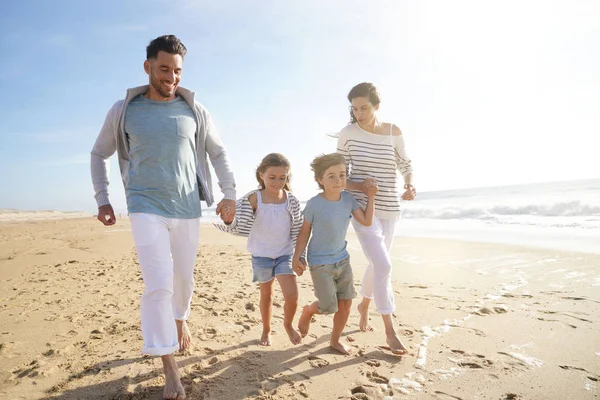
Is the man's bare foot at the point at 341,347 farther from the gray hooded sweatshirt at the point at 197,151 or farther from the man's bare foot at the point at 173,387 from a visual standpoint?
the gray hooded sweatshirt at the point at 197,151

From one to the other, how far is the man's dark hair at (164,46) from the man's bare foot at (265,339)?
2.28 metres

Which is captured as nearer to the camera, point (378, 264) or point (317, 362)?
point (317, 362)

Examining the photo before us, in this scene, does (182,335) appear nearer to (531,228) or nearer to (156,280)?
(156,280)

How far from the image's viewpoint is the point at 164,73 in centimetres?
264

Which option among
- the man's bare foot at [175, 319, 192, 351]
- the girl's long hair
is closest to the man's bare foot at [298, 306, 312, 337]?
the man's bare foot at [175, 319, 192, 351]

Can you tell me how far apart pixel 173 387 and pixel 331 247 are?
144cm

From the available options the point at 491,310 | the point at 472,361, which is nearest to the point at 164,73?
the point at 472,361

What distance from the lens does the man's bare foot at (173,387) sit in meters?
2.23

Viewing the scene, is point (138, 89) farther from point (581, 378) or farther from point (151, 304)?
point (581, 378)

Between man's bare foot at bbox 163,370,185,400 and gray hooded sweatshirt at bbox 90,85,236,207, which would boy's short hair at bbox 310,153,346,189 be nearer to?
gray hooded sweatshirt at bbox 90,85,236,207

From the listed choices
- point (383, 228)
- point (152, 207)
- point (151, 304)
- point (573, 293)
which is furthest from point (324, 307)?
point (573, 293)

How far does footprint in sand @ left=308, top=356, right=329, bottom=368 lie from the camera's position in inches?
109

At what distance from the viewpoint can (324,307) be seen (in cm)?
293

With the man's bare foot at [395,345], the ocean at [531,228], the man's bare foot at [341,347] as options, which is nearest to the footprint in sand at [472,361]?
the man's bare foot at [395,345]
